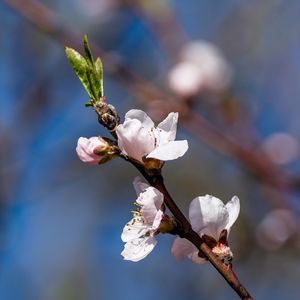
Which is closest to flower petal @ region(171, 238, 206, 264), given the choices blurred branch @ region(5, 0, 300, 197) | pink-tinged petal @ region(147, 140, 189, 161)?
pink-tinged petal @ region(147, 140, 189, 161)

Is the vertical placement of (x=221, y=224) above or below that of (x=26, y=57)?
below

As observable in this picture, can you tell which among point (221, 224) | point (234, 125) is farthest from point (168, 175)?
point (221, 224)

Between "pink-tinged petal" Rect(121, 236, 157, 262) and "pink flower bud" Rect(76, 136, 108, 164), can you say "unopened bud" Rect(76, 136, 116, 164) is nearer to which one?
"pink flower bud" Rect(76, 136, 108, 164)

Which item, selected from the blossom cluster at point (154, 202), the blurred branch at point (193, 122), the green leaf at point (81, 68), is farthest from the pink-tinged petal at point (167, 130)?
the blurred branch at point (193, 122)

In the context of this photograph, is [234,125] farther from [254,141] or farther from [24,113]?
[24,113]

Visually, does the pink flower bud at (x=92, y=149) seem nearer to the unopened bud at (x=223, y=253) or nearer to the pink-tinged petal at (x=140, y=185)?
the pink-tinged petal at (x=140, y=185)

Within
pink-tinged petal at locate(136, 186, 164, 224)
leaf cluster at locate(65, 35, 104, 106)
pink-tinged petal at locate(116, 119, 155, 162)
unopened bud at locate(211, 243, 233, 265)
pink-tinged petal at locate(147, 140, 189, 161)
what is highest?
leaf cluster at locate(65, 35, 104, 106)

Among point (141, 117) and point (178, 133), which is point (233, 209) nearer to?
point (141, 117)
